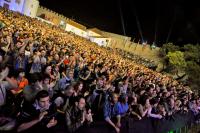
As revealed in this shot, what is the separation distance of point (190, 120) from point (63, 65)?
5.88 metres

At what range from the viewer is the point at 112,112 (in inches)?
342

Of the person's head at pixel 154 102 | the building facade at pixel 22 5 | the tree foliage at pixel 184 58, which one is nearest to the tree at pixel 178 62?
the tree foliage at pixel 184 58

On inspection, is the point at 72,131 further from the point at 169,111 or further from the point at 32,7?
the point at 32,7

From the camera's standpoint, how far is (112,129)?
8281 mm

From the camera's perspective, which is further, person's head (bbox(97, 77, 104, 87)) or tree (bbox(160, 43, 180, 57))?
tree (bbox(160, 43, 180, 57))

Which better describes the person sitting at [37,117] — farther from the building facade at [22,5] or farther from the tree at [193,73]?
the building facade at [22,5]

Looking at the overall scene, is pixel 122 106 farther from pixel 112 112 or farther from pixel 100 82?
pixel 100 82

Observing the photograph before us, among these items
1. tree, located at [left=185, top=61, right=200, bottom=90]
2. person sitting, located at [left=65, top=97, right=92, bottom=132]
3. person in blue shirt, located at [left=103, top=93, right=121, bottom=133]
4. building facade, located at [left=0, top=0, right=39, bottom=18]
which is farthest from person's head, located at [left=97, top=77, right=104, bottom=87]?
building facade, located at [left=0, top=0, right=39, bottom=18]

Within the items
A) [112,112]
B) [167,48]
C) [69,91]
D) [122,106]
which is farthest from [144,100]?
[167,48]

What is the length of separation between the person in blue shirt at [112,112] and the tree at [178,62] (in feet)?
203

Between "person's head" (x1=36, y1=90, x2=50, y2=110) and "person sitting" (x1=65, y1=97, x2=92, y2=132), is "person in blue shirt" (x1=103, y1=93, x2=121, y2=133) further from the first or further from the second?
"person's head" (x1=36, y1=90, x2=50, y2=110)

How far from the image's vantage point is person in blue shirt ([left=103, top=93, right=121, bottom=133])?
328 inches

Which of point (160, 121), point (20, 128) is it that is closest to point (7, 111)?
point (20, 128)

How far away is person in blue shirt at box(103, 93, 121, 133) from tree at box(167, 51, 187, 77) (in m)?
61.9
